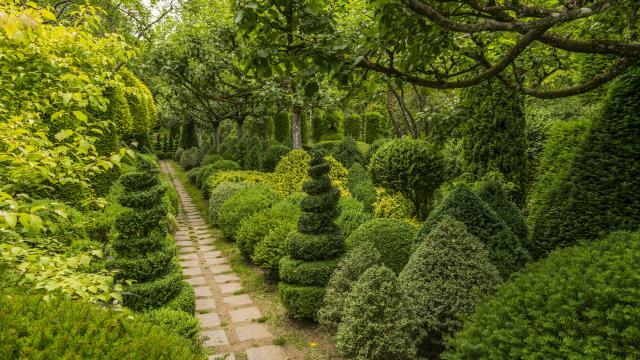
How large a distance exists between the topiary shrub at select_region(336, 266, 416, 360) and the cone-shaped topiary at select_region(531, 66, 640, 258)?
2.43 metres

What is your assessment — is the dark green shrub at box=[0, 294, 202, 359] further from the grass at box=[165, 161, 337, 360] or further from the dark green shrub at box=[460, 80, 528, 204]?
the dark green shrub at box=[460, 80, 528, 204]

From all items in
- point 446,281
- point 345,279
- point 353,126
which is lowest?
point 345,279

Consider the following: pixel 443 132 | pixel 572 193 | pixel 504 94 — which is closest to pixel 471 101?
pixel 504 94

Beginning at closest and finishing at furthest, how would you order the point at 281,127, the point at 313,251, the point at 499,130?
the point at 313,251 < the point at 499,130 < the point at 281,127

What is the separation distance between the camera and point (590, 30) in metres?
5.34

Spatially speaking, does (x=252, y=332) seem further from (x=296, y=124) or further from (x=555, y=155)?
(x=296, y=124)

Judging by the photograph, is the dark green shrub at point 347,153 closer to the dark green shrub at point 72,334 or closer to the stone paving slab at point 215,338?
the stone paving slab at point 215,338

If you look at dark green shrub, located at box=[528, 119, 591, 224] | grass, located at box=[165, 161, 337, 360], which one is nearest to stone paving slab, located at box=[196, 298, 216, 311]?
grass, located at box=[165, 161, 337, 360]

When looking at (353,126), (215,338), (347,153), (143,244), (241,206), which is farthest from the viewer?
(353,126)

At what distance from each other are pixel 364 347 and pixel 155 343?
2.51m

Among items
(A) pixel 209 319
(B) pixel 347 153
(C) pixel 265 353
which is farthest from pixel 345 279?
(B) pixel 347 153

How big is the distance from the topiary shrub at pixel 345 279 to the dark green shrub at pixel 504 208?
1.77m

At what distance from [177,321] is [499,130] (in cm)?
674

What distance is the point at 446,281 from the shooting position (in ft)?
15.2
